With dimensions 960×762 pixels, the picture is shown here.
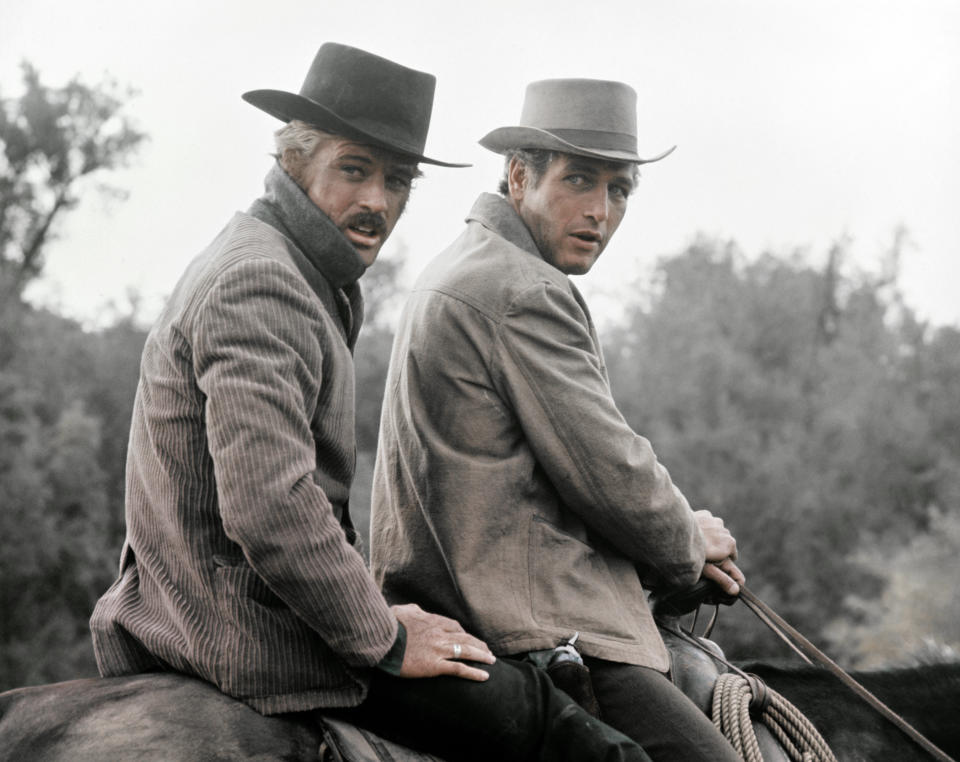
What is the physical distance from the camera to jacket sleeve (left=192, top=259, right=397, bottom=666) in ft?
9.95

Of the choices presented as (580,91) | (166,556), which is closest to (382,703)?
(166,556)

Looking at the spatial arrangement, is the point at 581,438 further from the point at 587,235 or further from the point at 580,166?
the point at 580,166

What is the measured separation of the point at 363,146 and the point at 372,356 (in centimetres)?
3408

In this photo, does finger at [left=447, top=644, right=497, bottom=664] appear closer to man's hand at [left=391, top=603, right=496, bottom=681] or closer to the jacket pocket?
man's hand at [left=391, top=603, right=496, bottom=681]

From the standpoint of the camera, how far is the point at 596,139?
4.46 m

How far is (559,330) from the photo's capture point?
3.91 m

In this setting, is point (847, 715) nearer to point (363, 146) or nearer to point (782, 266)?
point (363, 146)

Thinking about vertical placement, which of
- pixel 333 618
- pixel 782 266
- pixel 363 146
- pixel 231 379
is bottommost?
pixel 782 266

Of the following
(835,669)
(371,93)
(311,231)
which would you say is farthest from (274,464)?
(835,669)

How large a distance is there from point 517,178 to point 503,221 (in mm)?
321

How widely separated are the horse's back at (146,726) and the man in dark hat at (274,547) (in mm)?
60

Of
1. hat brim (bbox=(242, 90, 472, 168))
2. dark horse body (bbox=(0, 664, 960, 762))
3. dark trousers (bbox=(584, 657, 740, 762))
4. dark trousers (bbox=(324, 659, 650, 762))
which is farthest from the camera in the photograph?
hat brim (bbox=(242, 90, 472, 168))

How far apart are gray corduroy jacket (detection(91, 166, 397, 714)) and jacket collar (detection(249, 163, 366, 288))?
0.08 metres

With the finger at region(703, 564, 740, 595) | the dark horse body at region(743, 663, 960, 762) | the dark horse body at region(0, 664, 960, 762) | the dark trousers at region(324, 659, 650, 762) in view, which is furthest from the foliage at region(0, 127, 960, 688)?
the dark trousers at region(324, 659, 650, 762)
